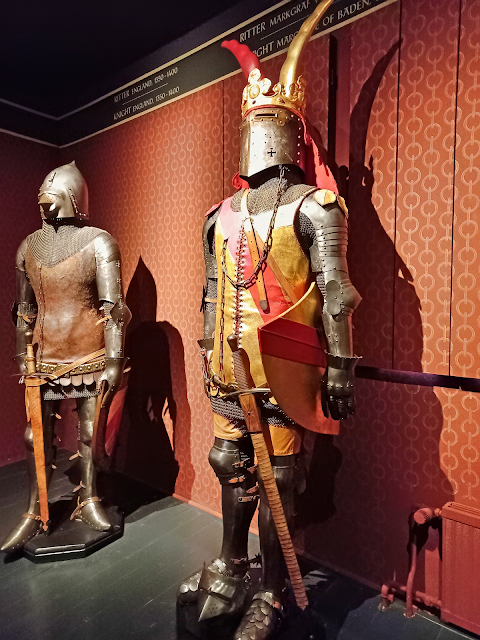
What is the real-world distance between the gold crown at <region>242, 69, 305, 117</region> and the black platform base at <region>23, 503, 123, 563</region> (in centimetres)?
249

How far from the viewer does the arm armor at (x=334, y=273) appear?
6.03ft

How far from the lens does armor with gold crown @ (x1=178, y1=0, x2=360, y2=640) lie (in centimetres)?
186

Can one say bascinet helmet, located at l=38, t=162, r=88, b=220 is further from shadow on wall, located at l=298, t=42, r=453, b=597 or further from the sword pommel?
shadow on wall, located at l=298, t=42, r=453, b=597

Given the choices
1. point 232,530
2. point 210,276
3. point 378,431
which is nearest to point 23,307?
point 210,276

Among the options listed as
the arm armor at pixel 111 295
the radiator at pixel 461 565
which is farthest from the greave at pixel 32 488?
the radiator at pixel 461 565

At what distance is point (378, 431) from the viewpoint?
2.36 metres

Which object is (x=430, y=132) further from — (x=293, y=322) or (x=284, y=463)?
(x=284, y=463)

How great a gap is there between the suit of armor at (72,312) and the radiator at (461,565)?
188 cm

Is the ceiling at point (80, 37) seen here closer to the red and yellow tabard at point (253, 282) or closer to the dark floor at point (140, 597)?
the red and yellow tabard at point (253, 282)

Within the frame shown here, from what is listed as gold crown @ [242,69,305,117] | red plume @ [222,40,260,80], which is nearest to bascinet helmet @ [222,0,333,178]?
gold crown @ [242,69,305,117]

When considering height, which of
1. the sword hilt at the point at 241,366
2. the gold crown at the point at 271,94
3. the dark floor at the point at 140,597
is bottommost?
the dark floor at the point at 140,597

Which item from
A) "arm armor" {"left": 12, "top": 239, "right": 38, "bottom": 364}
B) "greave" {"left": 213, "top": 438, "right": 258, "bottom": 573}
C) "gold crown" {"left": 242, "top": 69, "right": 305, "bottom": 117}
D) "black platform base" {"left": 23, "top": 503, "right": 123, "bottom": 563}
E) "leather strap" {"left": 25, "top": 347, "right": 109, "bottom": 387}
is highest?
"gold crown" {"left": 242, "top": 69, "right": 305, "bottom": 117}

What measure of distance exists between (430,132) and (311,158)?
551 mm

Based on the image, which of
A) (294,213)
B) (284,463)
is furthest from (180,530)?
(294,213)
